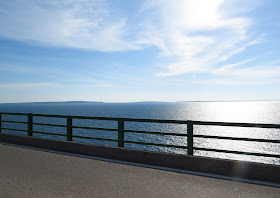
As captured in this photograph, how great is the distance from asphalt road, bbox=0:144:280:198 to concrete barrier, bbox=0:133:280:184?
418 mm

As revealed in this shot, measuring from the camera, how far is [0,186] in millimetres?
5457

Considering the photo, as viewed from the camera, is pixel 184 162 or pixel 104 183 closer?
pixel 104 183

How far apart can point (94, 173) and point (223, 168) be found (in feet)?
10.6

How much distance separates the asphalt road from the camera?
5066 mm

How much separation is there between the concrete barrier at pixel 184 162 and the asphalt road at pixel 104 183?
42cm

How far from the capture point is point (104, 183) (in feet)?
18.7

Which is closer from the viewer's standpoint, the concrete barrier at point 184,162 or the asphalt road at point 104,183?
the asphalt road at point 104,183

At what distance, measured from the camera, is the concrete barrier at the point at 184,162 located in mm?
5859

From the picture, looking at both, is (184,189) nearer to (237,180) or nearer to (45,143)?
(237,180)

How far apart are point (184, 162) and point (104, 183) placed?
2.30 metres

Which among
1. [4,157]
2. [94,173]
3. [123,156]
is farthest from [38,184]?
[4,157]

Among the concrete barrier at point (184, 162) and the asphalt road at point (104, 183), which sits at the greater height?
the concrete barrier at point (184, 162)

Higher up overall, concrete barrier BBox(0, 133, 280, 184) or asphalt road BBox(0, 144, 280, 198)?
concrete barrier BBox(0, 133, 280, 184)

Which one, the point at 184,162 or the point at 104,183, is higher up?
the point at 184,162
